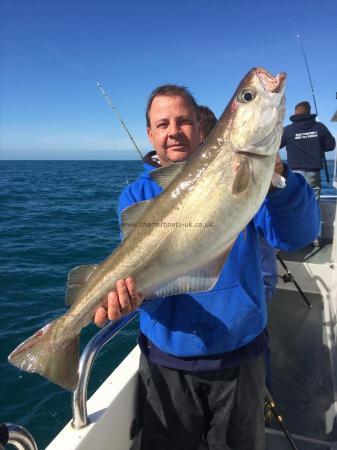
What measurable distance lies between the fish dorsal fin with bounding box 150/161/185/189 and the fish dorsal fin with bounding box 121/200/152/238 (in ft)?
0.64

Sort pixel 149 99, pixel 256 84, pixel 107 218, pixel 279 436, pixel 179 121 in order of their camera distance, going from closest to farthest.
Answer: pixel 256 84 → pixel 179 121 → pixel 149 99 → pixel 279 436 → pixel 107 218

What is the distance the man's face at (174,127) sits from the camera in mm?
3352

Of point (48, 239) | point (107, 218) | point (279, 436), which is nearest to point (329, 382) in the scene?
Result: point (279, 436)

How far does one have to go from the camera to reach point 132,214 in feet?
9.22

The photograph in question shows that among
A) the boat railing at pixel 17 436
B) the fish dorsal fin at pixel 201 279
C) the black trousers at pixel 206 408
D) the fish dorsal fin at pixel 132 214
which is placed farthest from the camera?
the black trousers at pixel 206 408

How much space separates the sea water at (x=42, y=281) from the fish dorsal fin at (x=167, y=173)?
521 cm

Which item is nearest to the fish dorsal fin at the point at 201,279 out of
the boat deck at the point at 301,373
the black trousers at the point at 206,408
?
the black trousers at the point at 206,408

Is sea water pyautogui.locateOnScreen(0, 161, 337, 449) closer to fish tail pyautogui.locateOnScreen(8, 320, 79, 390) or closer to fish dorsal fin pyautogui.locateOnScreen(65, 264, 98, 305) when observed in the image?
fish tail pyautogui.locateOnScreen(8, 320, 79, 390)

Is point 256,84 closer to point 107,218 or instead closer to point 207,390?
point 207,390

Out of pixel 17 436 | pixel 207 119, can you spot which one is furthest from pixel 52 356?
pixel 207 119

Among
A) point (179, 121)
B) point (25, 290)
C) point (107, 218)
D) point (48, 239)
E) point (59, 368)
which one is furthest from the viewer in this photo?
point (107, 218)

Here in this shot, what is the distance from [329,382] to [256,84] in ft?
14.3

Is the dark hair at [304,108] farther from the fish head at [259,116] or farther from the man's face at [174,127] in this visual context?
the fish head at [259,116]

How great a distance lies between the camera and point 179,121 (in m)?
3.36
